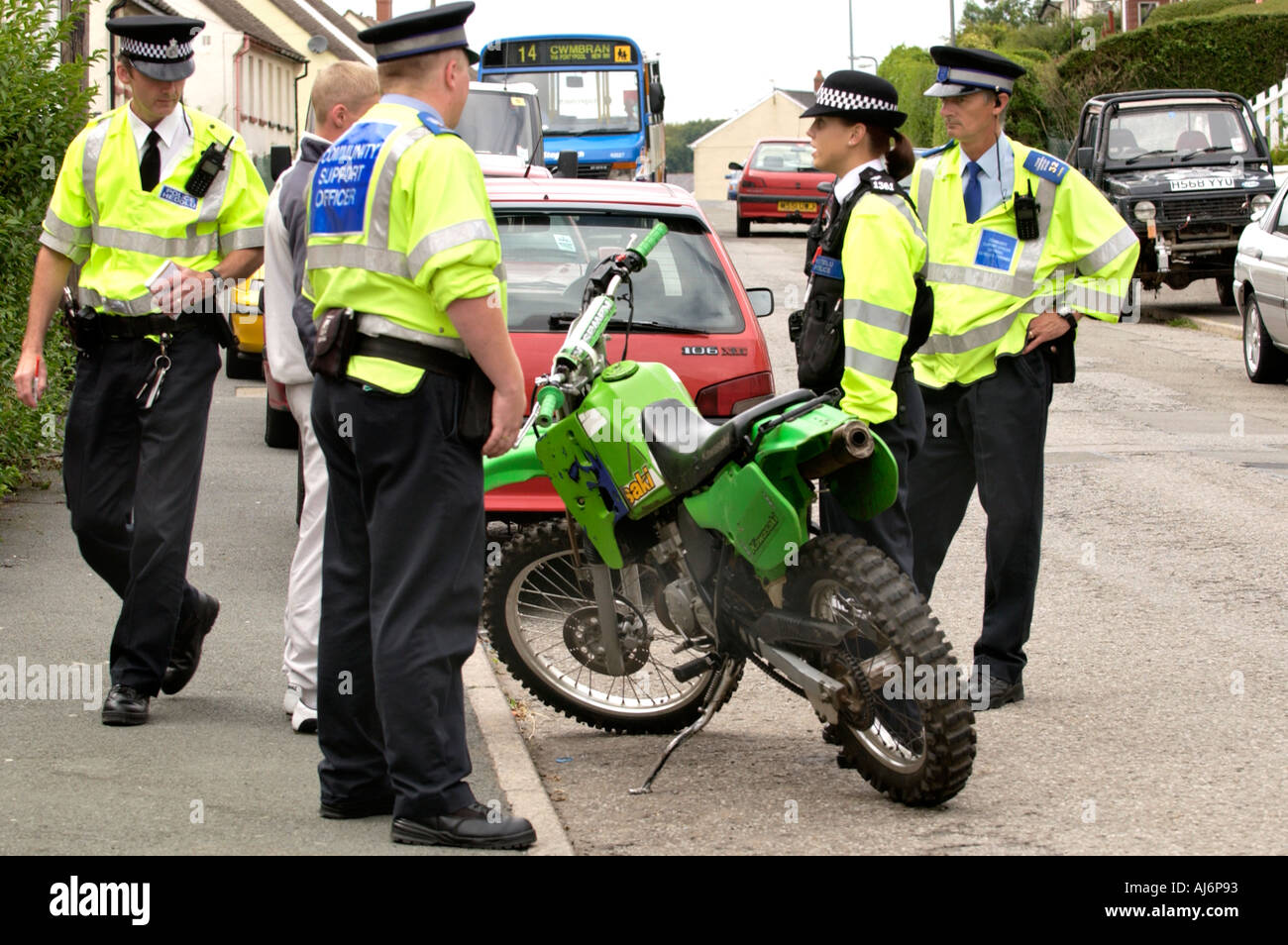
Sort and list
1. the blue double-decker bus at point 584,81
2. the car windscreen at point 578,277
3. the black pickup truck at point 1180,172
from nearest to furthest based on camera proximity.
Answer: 1. the car windscreen at point 578,277
2. the black pickup truck at point 1180,172
3. the blue double-decker bus at point 584,81

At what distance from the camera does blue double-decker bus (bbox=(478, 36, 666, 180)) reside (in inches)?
1190

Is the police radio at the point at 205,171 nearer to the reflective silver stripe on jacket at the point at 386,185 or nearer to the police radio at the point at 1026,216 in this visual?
the reflective silver stripe on jacket at the point at 386,185

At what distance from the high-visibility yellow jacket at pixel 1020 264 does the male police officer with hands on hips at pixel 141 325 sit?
239 cm

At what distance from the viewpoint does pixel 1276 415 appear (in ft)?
43.4

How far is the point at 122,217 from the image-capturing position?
575 centimetres

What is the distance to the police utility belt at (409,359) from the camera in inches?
169

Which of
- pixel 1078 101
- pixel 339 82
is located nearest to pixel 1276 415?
pixel 339 82

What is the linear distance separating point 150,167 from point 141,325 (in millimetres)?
522

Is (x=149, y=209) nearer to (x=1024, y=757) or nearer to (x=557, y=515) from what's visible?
(x=557, y=515)

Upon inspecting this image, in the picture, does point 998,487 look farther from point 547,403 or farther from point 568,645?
point 547,403

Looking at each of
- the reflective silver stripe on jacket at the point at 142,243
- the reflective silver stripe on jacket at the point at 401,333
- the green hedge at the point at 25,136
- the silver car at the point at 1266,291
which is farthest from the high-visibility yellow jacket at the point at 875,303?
the silver car at the point at 1266,291
